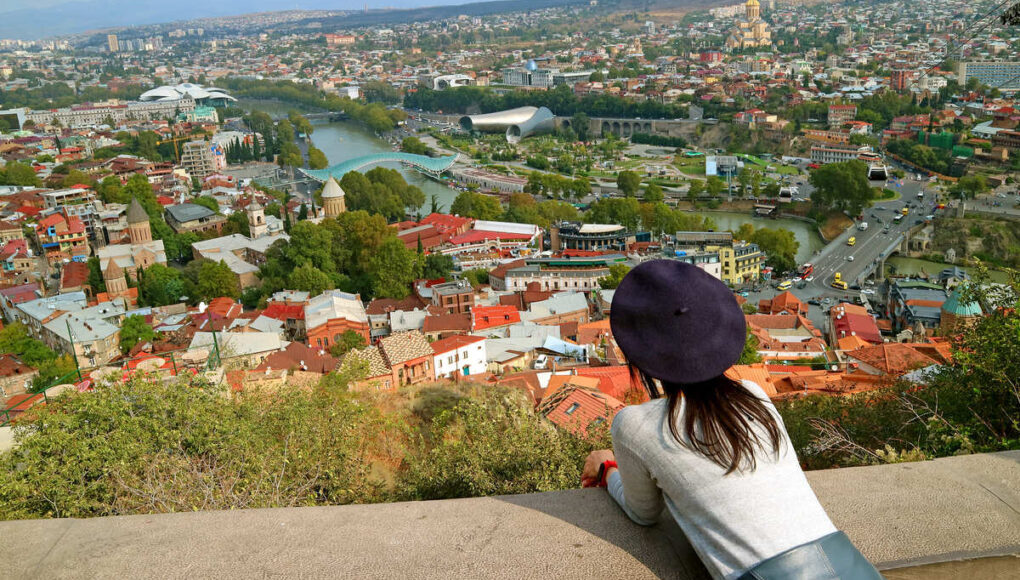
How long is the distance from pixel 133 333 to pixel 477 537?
6.05 m

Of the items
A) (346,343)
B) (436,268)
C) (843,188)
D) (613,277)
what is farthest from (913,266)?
(346,343)

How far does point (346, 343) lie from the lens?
18.7ft

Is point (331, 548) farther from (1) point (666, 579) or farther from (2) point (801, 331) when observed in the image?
(2) point (801, 331)

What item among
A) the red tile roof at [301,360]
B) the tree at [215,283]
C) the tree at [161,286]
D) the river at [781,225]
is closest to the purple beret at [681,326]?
the red tile roof at [301,360]

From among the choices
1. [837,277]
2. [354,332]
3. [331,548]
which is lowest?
[837,277]

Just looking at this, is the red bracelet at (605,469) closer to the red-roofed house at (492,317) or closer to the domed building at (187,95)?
the red-roofed house at (492,317)

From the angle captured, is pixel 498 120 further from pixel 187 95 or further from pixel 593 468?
pixel 593 468

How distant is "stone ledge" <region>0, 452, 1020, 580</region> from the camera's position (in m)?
0.72

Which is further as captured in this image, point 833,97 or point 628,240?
point 833,97

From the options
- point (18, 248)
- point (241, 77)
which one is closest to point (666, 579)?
point (18, 248)

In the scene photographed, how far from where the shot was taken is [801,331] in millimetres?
5875

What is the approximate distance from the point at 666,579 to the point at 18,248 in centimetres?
1021

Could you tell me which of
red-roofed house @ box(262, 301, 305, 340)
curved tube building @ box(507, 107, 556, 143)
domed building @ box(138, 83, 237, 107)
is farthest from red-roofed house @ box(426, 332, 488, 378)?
domed building @ box(138, 83, 237, 107)

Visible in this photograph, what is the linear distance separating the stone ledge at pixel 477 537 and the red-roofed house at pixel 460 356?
3774 mm
